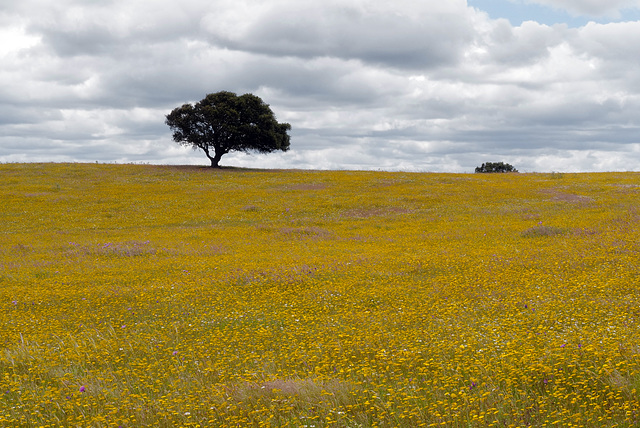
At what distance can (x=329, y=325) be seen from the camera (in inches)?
495

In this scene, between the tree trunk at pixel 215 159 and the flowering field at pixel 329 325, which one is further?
the tree trunk at pixel 215 159

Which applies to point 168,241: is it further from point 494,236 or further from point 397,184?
point 397,184

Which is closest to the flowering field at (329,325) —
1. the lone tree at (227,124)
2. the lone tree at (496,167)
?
the lone tree at (227,124)

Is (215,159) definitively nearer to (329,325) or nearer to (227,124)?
(227,124)

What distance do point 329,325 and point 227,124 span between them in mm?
65077

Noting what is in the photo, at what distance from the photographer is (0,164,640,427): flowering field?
783 centimetres

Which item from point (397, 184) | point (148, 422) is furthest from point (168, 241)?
point (397, 184)

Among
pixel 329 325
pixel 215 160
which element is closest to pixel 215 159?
pixel 215 160

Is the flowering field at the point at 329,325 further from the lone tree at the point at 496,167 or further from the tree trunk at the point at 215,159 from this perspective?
the lone tree at the point at 496,167

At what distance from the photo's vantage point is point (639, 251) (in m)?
19.5

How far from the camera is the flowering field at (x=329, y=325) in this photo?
7832 millimetres

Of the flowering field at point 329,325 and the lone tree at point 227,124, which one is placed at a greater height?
the lone tree at point 227,124

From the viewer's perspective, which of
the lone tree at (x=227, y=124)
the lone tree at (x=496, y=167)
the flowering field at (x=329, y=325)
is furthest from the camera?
the lone tree at (x=496, y=167)

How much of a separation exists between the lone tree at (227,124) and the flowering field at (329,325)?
138 ft
